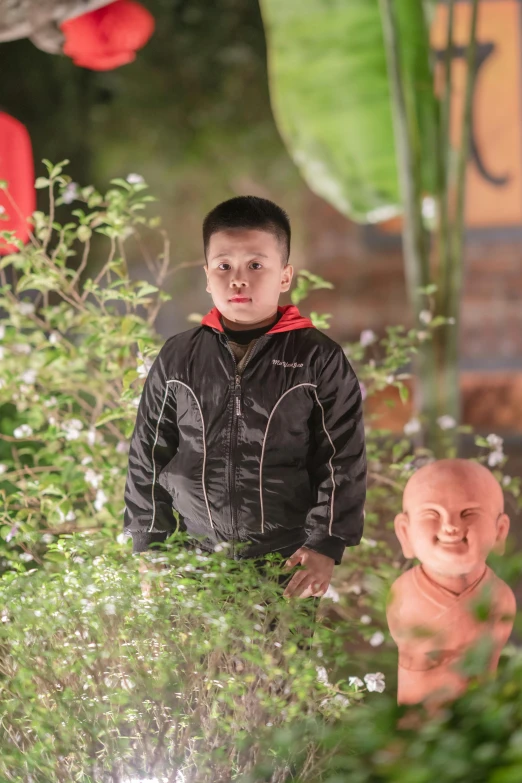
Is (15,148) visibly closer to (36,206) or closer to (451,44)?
(36,206)

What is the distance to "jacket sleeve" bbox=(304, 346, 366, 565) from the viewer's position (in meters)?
1.76

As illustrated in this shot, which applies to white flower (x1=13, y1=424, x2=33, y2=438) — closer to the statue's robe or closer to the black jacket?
the black jacket

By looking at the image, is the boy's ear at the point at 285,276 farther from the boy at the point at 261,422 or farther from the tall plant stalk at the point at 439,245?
the tall plant stalk at the point at 439,245

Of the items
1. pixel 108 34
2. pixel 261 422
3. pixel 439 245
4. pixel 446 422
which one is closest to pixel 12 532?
pixel 261 422

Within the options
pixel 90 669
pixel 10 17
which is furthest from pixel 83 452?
pixel 10 17

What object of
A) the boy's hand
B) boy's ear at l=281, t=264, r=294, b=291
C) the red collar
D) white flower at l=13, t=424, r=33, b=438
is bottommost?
the boy's hand

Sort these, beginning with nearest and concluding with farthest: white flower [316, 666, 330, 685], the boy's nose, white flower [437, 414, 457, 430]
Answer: white flower [316, 666, 330, 685]
the boy's nose
white flower [437, 414, 457, 430]

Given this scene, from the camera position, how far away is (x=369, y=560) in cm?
284

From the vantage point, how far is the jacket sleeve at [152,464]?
1880mm

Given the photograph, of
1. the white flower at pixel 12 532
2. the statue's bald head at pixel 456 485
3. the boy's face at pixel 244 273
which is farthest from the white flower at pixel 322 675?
the white flower at pixel 12 532

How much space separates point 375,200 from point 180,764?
2402 millimetres

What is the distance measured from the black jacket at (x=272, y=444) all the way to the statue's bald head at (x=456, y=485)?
19 centimetres

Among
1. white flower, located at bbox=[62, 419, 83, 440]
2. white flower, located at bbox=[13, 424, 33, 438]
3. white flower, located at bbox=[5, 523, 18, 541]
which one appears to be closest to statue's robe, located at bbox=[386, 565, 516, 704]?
white flower, located at bbox=[5, 523, 18, 541]

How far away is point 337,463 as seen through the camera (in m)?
1.78
